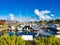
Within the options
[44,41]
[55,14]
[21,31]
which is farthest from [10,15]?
[44,41]

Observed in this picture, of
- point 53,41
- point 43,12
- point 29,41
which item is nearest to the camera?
point 53,41

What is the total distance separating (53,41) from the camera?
4695mm

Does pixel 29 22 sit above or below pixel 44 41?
above

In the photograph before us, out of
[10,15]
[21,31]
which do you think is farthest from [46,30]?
[10,15]

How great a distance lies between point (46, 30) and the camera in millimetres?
6574

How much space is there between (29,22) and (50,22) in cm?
81

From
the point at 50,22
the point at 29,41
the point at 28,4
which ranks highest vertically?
the point at 28,4

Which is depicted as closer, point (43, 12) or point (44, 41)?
point (44, 41)

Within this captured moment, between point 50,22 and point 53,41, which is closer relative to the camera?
point 53,41

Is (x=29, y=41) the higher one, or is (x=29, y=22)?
(x=29, y=22)

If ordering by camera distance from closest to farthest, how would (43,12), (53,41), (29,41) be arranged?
(53,41), (29,41), (43,12)

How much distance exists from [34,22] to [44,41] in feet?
6.98

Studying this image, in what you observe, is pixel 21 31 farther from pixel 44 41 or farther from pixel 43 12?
pixel 44 41

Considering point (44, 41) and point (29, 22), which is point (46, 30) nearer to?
point (29, 22)
